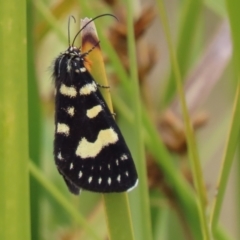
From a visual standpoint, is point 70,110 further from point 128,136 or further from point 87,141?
point 128,136

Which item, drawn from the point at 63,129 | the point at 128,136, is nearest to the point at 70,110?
the point at 63,129

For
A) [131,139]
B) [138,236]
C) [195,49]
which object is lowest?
[138,236]

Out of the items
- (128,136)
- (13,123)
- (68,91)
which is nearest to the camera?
(13,123)

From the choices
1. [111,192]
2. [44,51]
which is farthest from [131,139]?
[111,192]

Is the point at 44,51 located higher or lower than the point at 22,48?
higher

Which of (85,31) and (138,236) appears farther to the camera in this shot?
(138,236)

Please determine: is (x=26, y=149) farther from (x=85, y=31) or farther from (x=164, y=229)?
(x=164, y=229)
